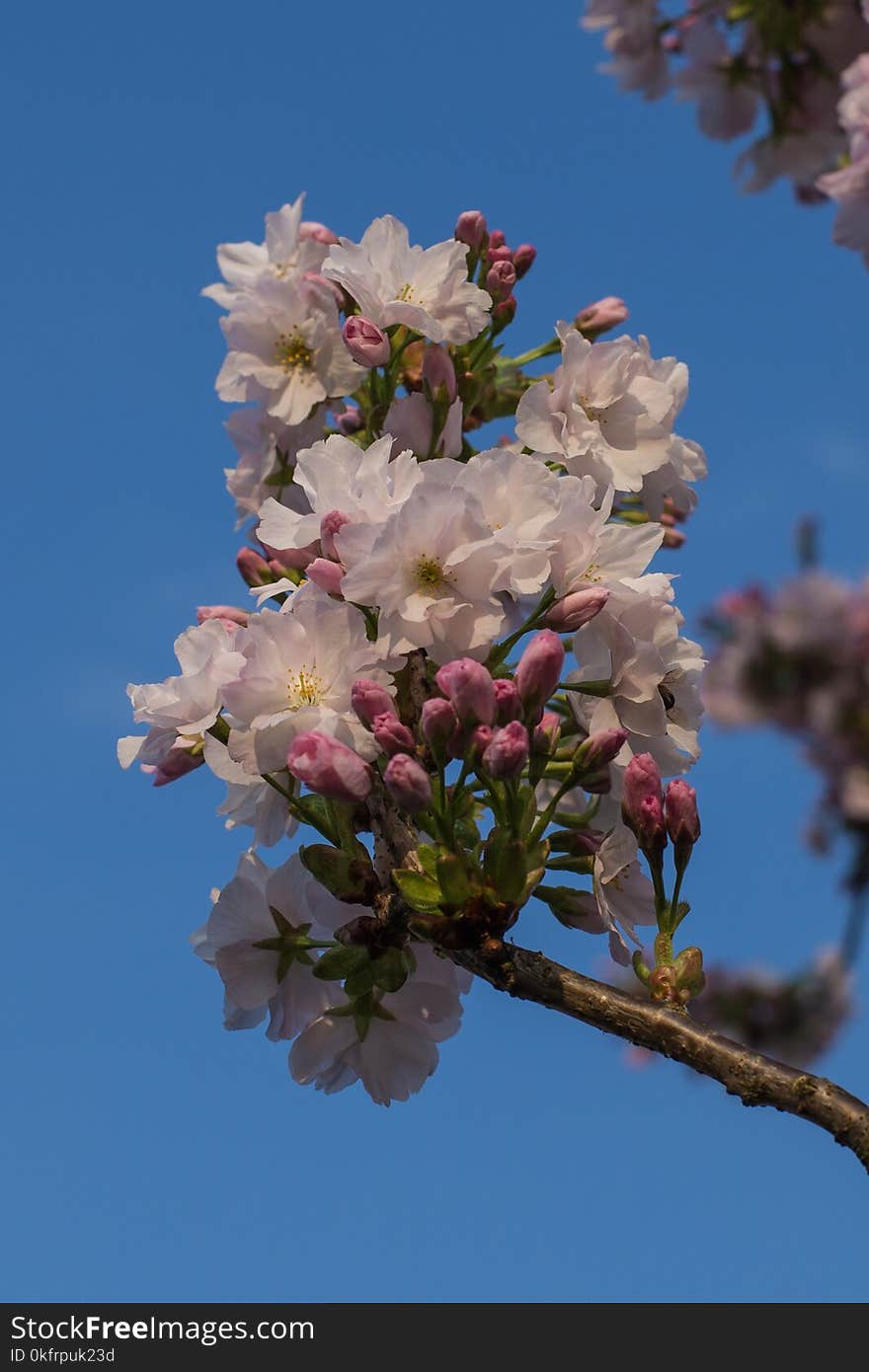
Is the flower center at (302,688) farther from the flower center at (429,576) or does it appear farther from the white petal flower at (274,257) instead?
the white petal flower at (274,257)

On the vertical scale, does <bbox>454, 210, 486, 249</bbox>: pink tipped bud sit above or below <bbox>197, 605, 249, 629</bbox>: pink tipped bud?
above

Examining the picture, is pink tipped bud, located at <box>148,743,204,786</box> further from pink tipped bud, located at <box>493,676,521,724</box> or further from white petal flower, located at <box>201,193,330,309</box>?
white petal flower, located at <box>201,193,330,309</box>

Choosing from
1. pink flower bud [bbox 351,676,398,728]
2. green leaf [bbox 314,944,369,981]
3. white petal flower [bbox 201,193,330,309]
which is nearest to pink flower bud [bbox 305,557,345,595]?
pink flower bud [bbox 351,676,398,728]

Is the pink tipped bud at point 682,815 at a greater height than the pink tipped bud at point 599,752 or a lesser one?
lesser

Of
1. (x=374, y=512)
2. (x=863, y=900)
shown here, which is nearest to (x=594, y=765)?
(x=374, y=512)

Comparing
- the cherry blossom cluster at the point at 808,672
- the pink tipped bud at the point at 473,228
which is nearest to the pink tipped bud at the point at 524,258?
the pink tipped bud at the point at 473,228

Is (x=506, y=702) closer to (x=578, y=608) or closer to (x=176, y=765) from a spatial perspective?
(x=578, y=608)

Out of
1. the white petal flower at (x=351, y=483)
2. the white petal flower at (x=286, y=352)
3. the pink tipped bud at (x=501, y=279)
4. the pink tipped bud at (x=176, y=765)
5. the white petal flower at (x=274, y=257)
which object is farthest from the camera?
the white petal flower at (x=274, y=257)
